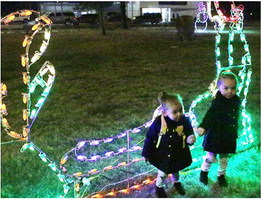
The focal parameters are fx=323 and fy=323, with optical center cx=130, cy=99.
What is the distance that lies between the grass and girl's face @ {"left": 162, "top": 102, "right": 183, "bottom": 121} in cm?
110

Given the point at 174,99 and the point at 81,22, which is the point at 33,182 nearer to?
the point at 174,99

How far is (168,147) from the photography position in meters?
3.61

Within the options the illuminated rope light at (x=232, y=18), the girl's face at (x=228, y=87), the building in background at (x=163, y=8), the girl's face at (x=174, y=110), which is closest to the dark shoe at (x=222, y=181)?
the girl's face at (x=228, y=87)

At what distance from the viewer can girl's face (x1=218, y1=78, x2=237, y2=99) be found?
146 inches

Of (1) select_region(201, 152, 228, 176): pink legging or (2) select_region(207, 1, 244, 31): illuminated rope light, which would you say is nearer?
(1) select_region(201, 152, 228, 176): pink legging

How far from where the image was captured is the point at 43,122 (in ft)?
21.6

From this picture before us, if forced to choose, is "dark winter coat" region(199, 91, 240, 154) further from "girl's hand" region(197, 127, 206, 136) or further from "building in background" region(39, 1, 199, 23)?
"building in background" region(39, 1, 199, 23)

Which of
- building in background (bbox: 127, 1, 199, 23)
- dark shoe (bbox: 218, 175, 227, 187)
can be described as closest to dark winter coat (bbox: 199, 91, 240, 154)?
A: dark shoe (bbox: 218, 175, 227, 187)

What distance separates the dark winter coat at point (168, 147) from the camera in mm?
3602

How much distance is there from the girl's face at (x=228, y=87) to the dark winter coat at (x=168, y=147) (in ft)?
1.87

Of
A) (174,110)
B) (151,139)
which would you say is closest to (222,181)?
(151,139)

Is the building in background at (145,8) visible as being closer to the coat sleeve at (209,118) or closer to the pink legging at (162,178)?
the coat sleeve at (209,118)

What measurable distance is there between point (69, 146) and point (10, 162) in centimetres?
97

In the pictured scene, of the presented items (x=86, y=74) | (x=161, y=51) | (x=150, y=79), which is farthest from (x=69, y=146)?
(x=161, y=51)
